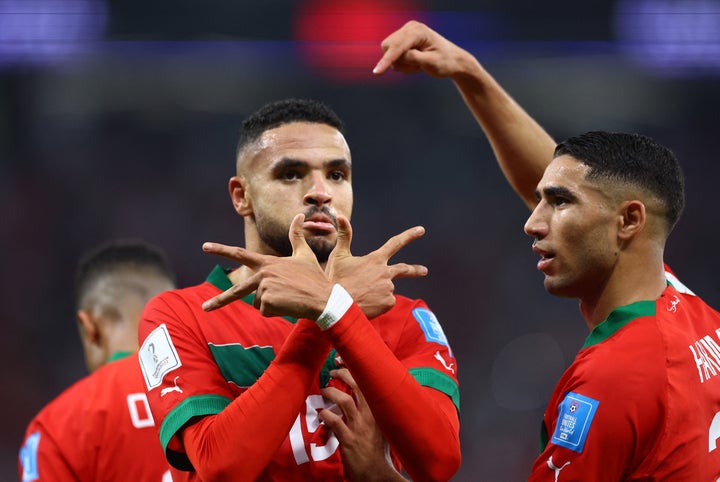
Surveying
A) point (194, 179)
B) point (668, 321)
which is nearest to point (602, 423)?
point (668, 321)

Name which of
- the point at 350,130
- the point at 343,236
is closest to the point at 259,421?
the point at 343,236

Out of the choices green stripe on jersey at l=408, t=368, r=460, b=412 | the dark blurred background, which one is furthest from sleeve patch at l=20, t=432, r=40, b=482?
the dark blurred background

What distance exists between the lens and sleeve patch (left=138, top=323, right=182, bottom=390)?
2.63 metres

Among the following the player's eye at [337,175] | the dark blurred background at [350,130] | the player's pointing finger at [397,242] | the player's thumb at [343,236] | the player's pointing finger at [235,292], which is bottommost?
the player's pointing finger at [235,292]

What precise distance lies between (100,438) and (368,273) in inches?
66.6

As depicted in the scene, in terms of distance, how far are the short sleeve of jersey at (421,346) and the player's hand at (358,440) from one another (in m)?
0.20

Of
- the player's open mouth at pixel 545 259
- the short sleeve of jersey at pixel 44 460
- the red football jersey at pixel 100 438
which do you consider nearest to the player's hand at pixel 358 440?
the player's open mouth at pixel 545 259

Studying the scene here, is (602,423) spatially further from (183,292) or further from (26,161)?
(26,161)

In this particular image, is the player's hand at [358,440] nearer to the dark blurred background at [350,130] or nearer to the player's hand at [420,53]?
the player's hand at [420,53]

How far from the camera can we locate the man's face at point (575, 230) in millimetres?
2719

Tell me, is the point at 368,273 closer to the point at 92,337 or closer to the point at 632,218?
the point at 632,218

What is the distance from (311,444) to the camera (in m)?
2.63

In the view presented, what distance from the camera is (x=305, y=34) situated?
27.7ft

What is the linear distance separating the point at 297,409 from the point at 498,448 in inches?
224
